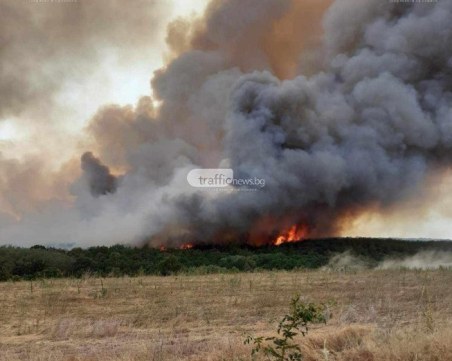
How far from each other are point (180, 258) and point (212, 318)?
84.0 feet

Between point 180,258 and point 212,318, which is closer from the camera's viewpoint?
point 212,318

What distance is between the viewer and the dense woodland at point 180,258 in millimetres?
28797

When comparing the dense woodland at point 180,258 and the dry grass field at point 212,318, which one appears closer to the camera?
the dry grass field at point 212,318

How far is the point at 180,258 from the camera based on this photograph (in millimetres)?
36688

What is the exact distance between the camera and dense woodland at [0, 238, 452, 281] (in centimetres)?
2880

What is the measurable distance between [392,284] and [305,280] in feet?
11.3

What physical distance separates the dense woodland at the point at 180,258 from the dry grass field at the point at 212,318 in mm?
10031

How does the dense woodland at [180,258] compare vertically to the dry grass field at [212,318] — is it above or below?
above

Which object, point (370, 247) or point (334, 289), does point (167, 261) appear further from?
point (370, 247)

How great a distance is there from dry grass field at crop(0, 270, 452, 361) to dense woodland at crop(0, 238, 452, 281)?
10.0 m

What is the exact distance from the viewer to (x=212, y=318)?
11.4 m

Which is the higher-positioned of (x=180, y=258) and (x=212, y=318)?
(x=180, y=258)

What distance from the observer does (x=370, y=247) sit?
46719 millimetres

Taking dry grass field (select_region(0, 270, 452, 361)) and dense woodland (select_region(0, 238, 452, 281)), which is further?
dense woodland (select_region(0, 238, 452, 281))
